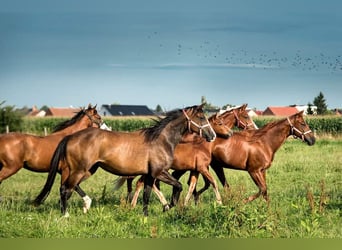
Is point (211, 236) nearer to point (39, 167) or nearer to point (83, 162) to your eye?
point (83, 162)

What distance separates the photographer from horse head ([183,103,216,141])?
10.1 metres

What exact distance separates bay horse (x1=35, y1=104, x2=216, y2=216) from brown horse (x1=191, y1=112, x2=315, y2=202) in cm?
164

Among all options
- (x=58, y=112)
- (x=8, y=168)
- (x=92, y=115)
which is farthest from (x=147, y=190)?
(x=58, y=112)

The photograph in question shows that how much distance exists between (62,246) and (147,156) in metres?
4.13

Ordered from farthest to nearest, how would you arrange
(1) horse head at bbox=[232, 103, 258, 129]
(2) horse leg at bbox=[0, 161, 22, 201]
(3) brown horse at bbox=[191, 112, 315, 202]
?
(1) horse head at bbox=[232, 103, 258, 129]
(3) brown horse at bbox=[191, 112, 315, 202]
(2) horse leg at bbox=[0, 161, 22, 201]

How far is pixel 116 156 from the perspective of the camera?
9500 mm

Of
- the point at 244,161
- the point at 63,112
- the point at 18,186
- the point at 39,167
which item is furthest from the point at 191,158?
the point at 63,112

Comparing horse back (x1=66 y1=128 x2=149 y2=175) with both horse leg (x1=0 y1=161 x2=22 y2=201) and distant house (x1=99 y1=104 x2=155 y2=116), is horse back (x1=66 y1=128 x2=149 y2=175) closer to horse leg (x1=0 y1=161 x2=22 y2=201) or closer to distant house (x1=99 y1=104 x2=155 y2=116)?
horse leg (x1=0 y1=161 x2=22 y2=201)

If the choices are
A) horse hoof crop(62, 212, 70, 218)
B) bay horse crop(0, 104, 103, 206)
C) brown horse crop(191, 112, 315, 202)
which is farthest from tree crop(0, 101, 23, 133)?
horse hoof crop(62, 212, 70, 218)

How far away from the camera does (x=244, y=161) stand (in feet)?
36.7

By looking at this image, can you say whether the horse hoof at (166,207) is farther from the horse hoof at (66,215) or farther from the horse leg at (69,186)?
the horse hoof at (66,215)

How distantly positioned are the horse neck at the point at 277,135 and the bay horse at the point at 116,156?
2245 millimetres

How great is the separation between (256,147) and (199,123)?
1619 mm

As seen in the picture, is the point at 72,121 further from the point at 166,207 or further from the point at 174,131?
the point at 166,207
